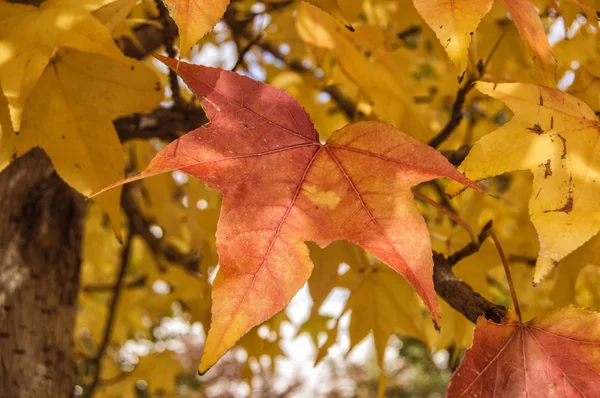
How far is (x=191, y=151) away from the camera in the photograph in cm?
47

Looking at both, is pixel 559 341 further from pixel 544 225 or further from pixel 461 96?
pixel 461 96

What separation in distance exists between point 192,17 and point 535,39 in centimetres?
30

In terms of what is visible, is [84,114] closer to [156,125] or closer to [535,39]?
[156,125]

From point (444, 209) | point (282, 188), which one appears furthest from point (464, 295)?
point (282, 188)

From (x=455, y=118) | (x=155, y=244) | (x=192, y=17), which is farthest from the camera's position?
(x=155, y=244)

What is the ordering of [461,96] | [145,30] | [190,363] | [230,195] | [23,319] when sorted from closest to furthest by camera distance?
[230,195], [461,96], [23,319], [145,30], [190,363]

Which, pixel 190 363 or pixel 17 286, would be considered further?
pixel 190 363

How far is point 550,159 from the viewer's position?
51 cm

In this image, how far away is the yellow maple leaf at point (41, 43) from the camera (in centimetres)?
56

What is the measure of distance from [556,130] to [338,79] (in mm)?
465

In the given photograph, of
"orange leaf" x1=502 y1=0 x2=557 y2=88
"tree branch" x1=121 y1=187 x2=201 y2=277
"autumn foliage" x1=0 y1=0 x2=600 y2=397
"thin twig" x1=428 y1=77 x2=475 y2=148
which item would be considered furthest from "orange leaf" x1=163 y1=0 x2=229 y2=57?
"tree branch" x1=121 y1=187 x2=201 y2=277

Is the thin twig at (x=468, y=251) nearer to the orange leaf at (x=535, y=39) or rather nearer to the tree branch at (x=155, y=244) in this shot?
the orange leaf at (x=535, y=39)

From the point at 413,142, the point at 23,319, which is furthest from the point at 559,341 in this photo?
the point at 23,319

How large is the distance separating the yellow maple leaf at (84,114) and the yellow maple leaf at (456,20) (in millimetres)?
306
